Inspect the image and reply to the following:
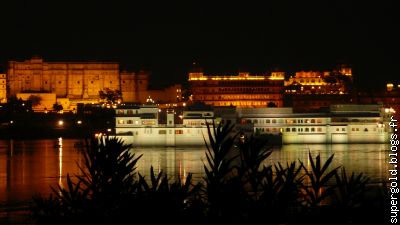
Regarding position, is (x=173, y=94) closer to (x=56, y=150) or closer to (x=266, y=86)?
(x=266, y=86)

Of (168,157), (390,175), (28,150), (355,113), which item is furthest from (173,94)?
(390,175)

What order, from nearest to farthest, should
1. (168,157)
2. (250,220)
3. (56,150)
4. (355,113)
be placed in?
(250,220) < (168,157) < (56,150) < (355,113)

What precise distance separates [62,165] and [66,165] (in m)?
0.19

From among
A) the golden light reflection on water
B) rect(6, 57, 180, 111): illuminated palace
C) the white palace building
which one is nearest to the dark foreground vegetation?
the golden light reflection on water

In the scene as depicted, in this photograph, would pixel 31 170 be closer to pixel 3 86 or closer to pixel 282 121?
pixel 282 121

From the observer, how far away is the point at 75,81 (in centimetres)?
8144

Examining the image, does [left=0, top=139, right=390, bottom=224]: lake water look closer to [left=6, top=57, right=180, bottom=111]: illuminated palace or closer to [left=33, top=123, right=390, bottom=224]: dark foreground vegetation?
[left=33, top=123, right=390, bottom=224]: dark foreground vegetation

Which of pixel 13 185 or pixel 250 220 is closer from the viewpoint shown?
pixel 250 220

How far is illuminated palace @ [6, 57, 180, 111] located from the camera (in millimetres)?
80250

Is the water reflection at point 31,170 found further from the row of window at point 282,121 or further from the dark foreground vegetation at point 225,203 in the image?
the dark foreground vegetation at point 225,203

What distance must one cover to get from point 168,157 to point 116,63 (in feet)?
152

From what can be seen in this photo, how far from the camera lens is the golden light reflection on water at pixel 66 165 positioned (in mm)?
24934

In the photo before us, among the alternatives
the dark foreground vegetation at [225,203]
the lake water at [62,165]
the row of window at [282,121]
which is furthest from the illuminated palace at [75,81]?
the dark foreground vegetation at [225,203]

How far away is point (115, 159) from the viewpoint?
1199cm
